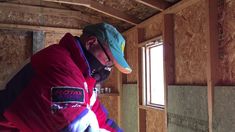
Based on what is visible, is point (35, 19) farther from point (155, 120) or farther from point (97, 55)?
point (97, 55)

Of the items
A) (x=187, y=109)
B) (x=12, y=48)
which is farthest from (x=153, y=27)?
(x=12, y=48)

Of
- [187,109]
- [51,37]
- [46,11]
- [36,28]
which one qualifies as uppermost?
[46,11]

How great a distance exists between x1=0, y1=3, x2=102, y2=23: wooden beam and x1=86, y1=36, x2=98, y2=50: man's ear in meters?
3.87

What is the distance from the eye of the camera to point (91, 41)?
1109 millimetres

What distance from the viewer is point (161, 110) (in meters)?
3.69

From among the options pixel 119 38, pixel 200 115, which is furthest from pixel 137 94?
pixel 119 38

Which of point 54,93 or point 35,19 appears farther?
point 35,19

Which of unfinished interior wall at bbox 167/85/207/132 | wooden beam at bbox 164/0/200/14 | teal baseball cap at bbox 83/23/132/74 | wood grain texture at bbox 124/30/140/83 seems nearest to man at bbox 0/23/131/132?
teal baseball cap at bbox 83/23/132/74

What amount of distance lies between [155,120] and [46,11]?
2563 mm

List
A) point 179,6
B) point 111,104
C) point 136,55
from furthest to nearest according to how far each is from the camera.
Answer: point 111,104
point 136,55
point 179,6

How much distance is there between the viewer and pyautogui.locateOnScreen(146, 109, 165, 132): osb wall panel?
378 centimetres

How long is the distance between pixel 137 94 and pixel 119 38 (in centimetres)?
335

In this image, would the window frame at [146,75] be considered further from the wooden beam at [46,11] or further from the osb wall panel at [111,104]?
the wooden beam at [46,11]

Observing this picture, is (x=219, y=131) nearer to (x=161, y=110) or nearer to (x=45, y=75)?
Result: (x=161, y=110)
